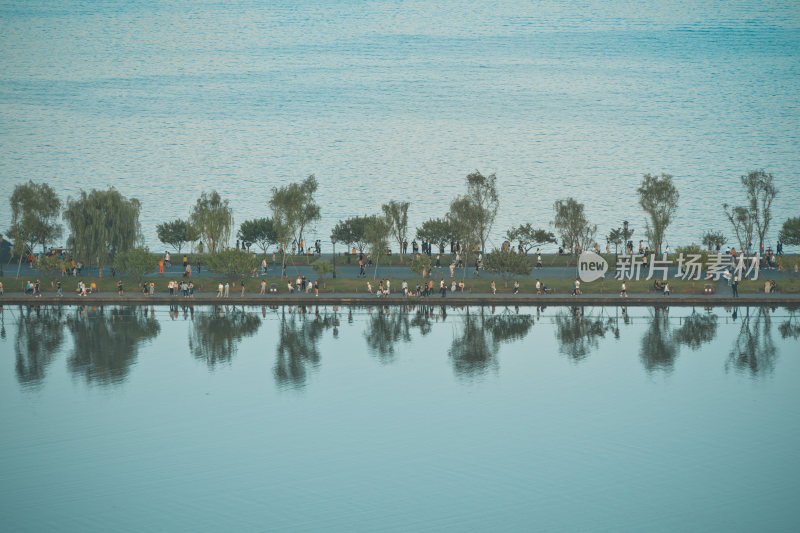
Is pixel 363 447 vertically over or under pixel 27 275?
under

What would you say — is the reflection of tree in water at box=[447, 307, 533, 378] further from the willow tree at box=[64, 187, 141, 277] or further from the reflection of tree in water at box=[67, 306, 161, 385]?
the willow tree at box=[64, 187, 141, 277]

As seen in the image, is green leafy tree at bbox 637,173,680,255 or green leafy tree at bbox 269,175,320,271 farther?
green leafy tree at bbox 637,173,680,255

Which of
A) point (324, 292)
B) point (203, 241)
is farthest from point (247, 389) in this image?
point (203, 241)

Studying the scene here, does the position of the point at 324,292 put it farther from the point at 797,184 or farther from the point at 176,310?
the point at 797,184

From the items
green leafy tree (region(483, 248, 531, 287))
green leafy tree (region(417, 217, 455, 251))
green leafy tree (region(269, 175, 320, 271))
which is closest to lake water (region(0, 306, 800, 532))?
green leafy tree (region(483, 248, 531, 287))

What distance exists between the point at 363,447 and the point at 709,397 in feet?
59.2

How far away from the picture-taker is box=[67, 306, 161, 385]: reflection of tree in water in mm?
46469

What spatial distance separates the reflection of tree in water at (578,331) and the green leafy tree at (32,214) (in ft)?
168

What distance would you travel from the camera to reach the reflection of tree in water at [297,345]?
150 ft

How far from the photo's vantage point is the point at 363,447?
34750 millimetres

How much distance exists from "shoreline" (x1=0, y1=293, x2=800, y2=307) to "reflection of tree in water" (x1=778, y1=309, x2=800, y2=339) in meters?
4.57

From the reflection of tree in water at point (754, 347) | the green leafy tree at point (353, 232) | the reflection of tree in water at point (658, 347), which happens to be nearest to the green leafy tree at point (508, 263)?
the reflection of tree in water at point (658, 347)

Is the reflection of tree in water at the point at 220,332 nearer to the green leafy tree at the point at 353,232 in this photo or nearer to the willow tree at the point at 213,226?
the willow tree at the point at 213,226

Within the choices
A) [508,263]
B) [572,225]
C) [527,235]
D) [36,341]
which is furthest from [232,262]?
[572,225]
